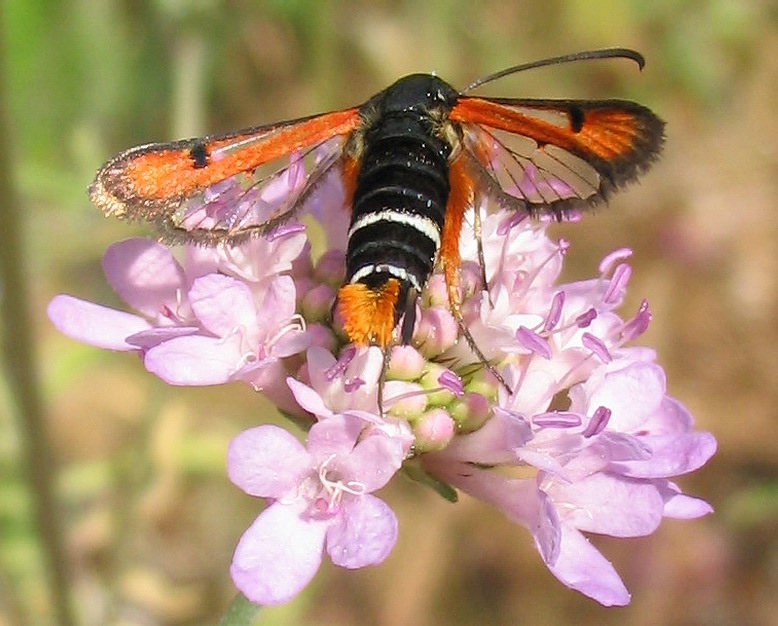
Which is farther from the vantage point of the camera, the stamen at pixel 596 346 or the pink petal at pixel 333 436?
the stamen at pixel 596 346

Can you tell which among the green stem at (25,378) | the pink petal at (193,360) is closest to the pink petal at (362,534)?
the pink petal at (193,360)

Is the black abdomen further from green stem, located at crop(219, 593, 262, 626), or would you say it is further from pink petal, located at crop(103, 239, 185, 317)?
green stem, located at crop(219, 593, 262, 626)

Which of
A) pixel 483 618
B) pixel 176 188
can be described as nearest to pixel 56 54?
pixel 483 618

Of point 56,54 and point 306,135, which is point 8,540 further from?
point 306,135

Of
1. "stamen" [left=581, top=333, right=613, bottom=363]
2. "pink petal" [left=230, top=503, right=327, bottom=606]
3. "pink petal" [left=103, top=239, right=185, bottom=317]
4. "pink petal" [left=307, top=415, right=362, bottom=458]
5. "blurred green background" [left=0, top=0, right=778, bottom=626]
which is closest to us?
"pink petal" [left=230, top=503, right=327, bottom=606]

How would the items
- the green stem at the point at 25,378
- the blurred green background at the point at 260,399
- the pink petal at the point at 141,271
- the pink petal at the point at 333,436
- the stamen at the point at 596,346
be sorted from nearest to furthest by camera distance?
the pink petal at the point at 333,436, the stamen at the point at 596,346, the pink petal at the point at 141,271, the green stem at the point at 25,378, the blurred green background at the point at 260,399

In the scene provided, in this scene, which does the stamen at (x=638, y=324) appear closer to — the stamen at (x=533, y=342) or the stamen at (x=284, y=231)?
the stamen at (x=533, y=342)

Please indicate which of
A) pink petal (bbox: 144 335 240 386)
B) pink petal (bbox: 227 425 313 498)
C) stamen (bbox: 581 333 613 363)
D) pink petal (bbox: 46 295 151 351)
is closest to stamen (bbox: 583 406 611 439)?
stamen (bbox: 581 333 613 363)

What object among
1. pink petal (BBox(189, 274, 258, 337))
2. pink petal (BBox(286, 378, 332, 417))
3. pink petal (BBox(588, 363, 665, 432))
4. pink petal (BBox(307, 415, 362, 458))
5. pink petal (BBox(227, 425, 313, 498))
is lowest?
pink petal (BBox(227, 425, 313, 498))
